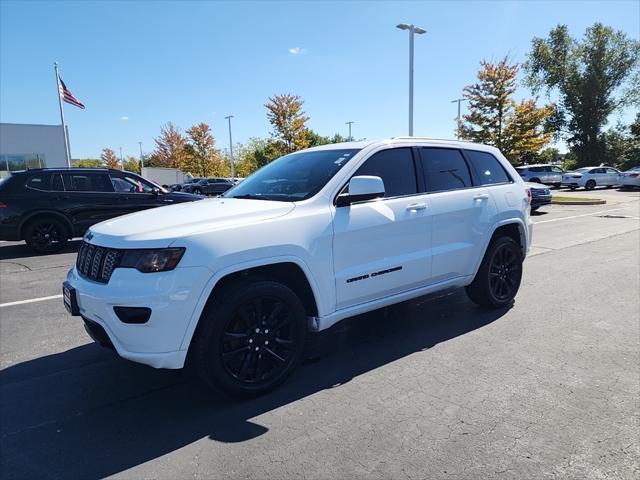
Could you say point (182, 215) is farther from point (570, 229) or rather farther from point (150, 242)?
point (570, 229)

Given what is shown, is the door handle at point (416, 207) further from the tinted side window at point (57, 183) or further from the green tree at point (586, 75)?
A: the green tree at point (586, 75)

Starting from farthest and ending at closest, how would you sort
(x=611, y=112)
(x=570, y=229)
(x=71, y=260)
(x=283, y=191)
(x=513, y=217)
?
(x=611, y=112) < (x=570, y=229) < (x=71, y=260) < (x=513, y=217) < (x=283, y=191)

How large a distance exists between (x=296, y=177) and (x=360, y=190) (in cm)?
76

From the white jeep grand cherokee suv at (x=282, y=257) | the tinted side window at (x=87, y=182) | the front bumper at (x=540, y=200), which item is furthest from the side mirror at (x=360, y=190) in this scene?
the front bumper at (x=540, y=200)

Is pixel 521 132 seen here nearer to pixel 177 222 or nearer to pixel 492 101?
pixel 492 101

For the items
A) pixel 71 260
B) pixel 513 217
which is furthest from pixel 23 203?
pixel 513 217

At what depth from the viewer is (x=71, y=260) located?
8.48m

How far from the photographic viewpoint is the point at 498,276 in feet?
16.1

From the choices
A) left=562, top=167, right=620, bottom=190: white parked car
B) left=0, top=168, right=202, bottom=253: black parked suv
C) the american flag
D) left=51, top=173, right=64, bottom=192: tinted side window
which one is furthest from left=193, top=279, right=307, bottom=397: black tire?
left=562, top=167, right=620, bottom=190: white parked car

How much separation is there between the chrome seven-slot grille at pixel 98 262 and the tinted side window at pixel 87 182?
7.46 meters

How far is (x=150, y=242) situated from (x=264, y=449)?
1.42 metres

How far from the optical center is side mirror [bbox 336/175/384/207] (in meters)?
3.34

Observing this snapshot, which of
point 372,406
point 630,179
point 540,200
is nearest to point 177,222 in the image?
point 372,406

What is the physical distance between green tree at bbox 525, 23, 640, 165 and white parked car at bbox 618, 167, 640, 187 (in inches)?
731
